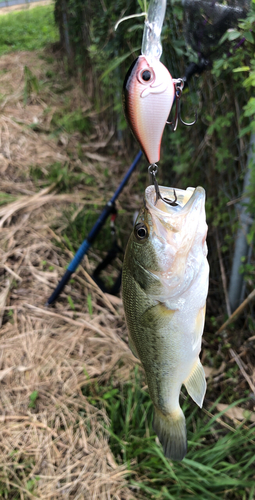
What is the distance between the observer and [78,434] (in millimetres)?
2158

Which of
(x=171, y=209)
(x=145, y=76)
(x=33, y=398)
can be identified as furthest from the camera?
(x=33, y=398)

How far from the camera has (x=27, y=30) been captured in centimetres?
823

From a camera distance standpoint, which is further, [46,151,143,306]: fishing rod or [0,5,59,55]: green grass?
[0,5,59,55]: green grass

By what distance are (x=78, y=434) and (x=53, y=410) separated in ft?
0.75

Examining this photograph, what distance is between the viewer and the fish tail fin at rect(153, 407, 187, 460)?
3.44 ft

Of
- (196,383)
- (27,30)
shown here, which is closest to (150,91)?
(196,383)

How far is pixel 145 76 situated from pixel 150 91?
0.03 m

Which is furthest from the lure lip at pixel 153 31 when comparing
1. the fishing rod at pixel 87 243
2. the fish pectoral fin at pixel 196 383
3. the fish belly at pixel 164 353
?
the fishing rod at pixel 87 243

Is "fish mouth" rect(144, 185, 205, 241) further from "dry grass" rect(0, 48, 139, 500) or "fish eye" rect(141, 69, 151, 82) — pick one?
"dry grass" rect(0, 48, 139, 500)

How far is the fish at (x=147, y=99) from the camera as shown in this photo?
0.81 m

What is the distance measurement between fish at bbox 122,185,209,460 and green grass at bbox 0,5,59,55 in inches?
281

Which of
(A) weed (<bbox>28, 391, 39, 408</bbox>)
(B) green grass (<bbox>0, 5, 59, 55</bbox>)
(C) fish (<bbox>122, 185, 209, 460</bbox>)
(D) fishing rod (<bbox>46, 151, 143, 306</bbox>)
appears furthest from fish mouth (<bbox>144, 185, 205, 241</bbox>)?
(B) green grass (<bbox>0, 5, 59, 55</bbox>)

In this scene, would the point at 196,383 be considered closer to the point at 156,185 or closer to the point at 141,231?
the point at 141,231

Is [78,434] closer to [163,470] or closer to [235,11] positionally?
[163,470]
